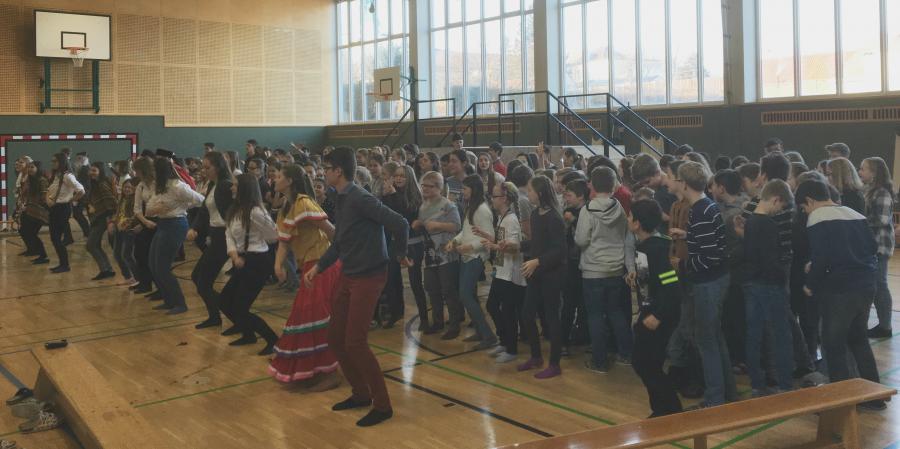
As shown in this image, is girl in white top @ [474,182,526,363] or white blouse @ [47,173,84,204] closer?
girl in white top @ [474,182,526,363]

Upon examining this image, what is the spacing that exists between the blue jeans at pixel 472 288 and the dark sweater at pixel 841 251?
103 inches

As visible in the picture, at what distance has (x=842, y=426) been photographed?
4.02 m

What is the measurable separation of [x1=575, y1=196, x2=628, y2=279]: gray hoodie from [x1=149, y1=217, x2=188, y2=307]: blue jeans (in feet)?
15.1

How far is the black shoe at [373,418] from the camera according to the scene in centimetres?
487

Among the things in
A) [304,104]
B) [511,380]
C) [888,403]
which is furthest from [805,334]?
[304,104]

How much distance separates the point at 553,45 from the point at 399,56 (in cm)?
595

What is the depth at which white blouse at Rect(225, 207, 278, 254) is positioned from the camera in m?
6.49

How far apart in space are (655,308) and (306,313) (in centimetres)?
254

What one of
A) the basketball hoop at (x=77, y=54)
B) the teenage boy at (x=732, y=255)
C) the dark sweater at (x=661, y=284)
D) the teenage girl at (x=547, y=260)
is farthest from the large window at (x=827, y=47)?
the basketball hoop at (x=77, y=54)

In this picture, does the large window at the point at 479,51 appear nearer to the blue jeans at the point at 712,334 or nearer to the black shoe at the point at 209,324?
the black shoe at the point at 209,324

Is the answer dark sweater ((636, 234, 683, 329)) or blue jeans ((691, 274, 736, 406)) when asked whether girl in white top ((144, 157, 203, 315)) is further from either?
blue jeans ((691, 274, 736, 406))

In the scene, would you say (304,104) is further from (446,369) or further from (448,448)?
(448,448)

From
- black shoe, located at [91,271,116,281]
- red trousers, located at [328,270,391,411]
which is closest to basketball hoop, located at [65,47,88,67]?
black shoe, located at [91,271,116,281]

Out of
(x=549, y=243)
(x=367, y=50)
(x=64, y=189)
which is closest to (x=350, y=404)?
(x=549, y=243)
